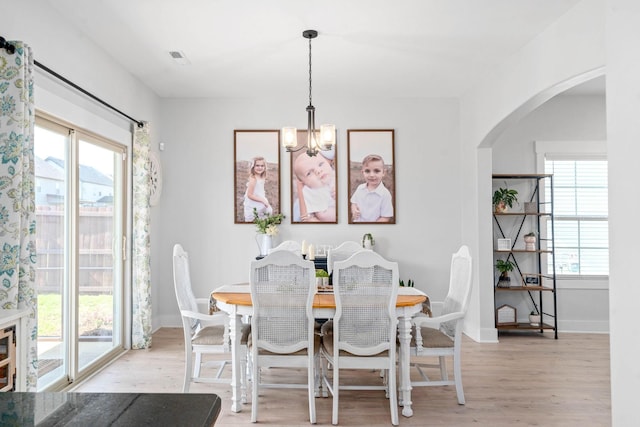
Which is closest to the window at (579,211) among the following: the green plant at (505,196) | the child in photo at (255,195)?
the green plant at (505,196)

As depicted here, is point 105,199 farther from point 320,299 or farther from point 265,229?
point 320,299

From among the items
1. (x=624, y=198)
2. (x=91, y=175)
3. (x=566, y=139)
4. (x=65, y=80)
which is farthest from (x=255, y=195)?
(x=624, y=198)

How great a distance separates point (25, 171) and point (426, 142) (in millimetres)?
4332

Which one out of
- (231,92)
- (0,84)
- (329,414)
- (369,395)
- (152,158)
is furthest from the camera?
(231,92)

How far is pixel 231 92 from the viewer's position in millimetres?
5383

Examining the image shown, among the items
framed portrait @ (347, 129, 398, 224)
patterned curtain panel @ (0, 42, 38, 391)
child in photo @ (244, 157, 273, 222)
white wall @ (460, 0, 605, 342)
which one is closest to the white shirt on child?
framed portrait @ (347, 129, 398, 224)

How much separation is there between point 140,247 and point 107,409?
12.9ft

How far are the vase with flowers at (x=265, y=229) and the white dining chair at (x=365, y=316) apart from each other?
8.43ft

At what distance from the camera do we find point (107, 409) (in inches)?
35.9

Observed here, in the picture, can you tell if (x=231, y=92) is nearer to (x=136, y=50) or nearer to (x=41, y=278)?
(x=136, y=50)

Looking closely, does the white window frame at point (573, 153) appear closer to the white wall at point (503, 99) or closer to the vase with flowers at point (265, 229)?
the white wall at point (503, 99)

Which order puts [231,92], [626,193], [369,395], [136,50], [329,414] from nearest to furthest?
[626,193], [329,414], [369,395], [136,50], [231,92]

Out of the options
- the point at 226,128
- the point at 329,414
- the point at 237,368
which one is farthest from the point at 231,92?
the point at 329,414

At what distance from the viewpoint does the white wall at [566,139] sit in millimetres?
5332
